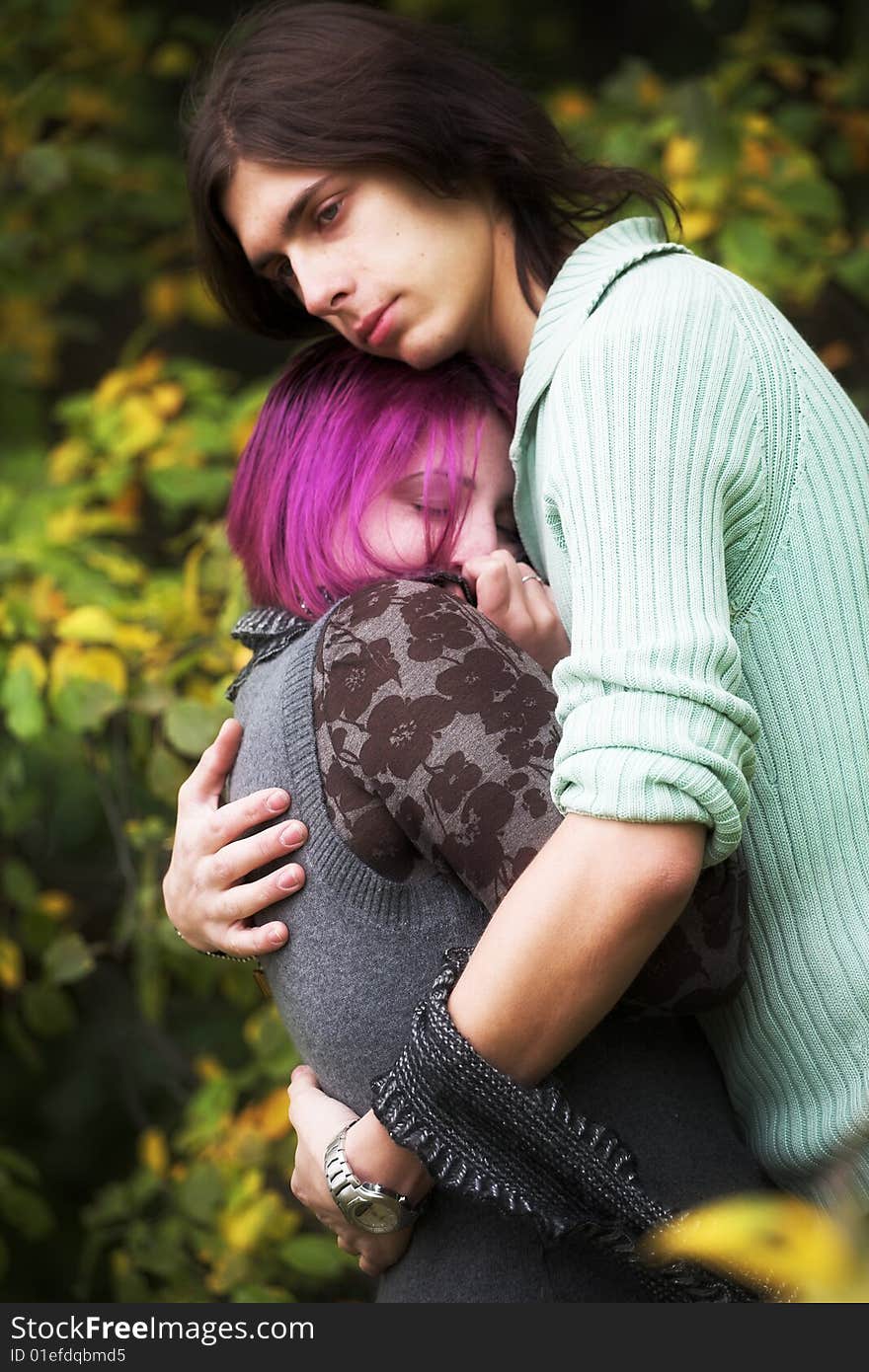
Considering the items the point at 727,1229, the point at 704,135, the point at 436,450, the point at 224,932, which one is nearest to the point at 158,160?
the point at 704,135

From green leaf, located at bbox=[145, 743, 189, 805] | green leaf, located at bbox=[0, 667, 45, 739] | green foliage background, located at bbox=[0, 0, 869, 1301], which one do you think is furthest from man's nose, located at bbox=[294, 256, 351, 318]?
green leaf, located at bbox=[0, 667, 45, 739]

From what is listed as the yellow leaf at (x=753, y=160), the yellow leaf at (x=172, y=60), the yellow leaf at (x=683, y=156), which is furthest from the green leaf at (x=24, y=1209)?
the yellow leaf at (x=172, y=60)

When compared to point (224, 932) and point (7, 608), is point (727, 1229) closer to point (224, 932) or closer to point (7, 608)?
point (224, 932)

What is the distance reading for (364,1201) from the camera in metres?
1.36

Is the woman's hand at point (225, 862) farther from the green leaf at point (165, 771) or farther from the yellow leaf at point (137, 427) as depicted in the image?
the yellow leaf at point (137, 427)

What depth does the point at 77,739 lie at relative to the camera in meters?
2.74

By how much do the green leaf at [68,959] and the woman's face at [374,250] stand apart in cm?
148

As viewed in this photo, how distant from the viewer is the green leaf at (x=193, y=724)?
7.59 feet

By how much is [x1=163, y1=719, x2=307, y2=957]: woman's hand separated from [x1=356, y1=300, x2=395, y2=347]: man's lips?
0.45m

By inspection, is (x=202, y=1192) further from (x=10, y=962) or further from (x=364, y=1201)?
(x=364, y=1201)

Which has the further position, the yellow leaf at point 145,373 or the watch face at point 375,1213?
the yellow leaf at point 145,373

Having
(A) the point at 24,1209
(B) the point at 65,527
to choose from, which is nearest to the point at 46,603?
(B) the point at 65,527

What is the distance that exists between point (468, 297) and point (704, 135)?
1.50 meters

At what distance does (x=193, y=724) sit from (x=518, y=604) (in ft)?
3.03
